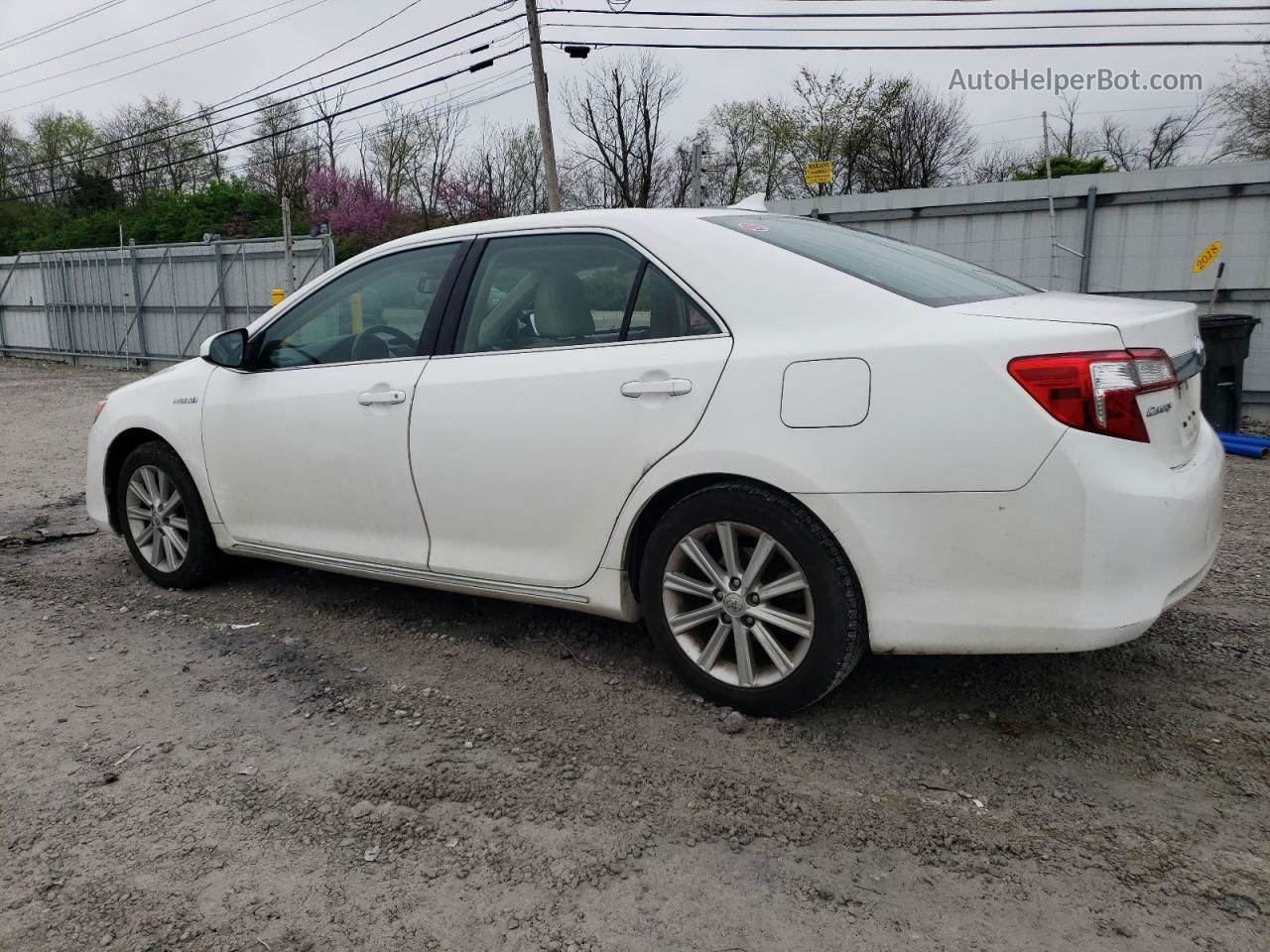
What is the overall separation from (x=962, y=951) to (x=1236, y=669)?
6.73 feet

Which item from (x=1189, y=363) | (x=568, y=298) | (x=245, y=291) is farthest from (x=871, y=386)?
(x=245, y=291)

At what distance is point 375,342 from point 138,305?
18.2m

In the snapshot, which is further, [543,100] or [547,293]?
[543,100]

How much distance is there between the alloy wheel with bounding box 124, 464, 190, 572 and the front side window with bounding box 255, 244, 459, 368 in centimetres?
90

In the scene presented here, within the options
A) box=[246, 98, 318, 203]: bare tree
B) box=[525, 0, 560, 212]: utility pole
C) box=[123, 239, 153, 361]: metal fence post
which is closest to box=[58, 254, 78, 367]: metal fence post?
box=[123, 239, 153, 361]: metal fence post

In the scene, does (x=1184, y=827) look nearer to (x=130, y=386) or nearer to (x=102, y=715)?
(x=102, y=715)

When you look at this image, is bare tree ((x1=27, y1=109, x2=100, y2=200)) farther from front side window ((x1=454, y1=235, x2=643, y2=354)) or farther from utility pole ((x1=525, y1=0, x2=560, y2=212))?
front side window ((x1=454, y1=235, x2=643, y2=354))

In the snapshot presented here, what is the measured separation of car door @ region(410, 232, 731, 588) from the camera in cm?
315

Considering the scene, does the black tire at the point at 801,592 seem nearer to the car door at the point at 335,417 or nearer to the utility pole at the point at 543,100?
the car door at the point at 335,417

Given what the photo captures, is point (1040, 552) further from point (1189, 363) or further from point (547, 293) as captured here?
point (547, 293)

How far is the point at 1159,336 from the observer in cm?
A: 277

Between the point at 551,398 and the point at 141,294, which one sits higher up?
the point at 141,294

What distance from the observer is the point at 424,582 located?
3.85 meters

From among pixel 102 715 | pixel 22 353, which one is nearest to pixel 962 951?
pixel 102 715
